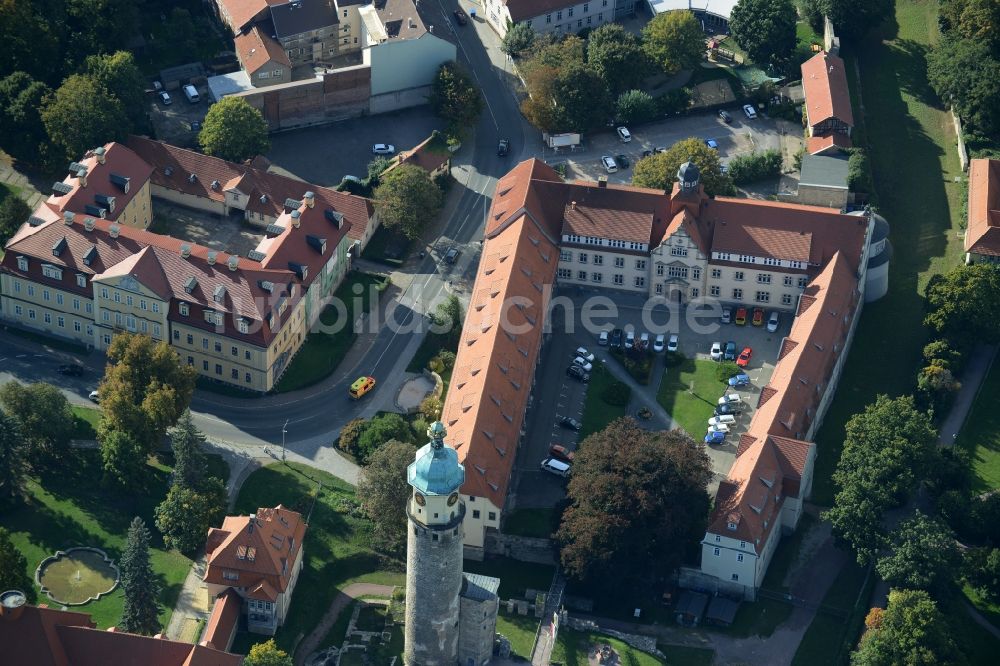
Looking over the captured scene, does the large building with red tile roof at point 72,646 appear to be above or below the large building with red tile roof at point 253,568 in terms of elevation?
above

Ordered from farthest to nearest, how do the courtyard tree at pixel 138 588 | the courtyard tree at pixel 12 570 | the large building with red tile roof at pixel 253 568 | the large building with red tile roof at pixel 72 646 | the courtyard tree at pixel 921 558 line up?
the large building with red tile roof at pixel 253 568 → the courtyard tree at pixel 921 558 → the courtyard tree at pixel 138 588 → the courtyard tree at pixel 12 570 → the large building with red tile roof at pixel 72 646

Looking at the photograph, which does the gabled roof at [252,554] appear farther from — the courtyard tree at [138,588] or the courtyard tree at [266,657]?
the courtyard tree at [266,657]

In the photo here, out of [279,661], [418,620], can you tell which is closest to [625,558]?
[418,620]

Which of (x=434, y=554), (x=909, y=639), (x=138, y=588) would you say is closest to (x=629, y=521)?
(x=434, y=554)

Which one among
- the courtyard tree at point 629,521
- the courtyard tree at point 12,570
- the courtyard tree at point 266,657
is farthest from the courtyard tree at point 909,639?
the courtyard tree at point 12,570

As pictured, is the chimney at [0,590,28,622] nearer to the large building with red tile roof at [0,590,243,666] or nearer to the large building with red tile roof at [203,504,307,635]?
the large building with red tile roof at [0,590,243,666]

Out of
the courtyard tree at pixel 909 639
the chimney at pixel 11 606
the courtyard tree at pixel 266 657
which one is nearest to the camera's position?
the chimney at pixel 11 606

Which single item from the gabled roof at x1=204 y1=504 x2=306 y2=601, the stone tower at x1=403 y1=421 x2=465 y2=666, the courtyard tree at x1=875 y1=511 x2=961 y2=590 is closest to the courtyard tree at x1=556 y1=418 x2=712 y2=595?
the stone tower at x1=403 y1=421 x2=465 y2=666
